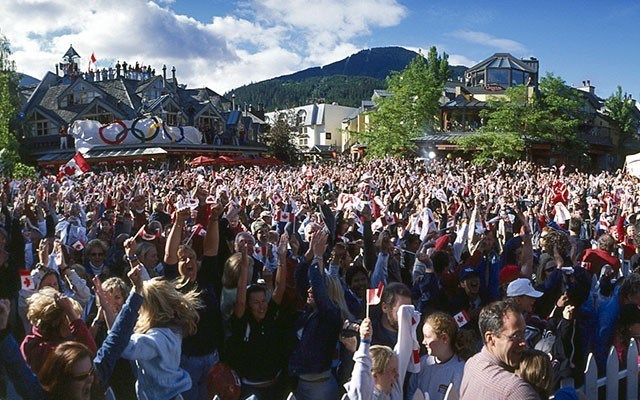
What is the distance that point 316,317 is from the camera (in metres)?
4.28

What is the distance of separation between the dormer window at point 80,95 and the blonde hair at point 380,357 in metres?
58.2

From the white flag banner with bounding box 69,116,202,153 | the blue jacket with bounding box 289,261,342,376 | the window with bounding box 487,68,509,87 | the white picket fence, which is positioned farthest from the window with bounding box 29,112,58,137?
the white picket fence

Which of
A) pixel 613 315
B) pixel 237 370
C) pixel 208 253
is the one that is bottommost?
pixel 237 370

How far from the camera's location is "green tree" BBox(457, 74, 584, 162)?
44938mm

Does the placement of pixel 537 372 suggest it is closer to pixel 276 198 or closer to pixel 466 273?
pixel 466 273

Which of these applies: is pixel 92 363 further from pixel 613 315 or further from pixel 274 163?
pixel 274 163

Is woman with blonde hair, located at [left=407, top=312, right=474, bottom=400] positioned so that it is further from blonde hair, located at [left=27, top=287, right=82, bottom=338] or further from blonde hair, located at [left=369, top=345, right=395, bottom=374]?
blonde hair, located at [left=27, top=287, right=82, bottom=338]

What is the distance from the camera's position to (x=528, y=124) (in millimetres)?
46281

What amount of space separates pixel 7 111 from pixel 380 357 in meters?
39.2

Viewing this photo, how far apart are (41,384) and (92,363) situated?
0.87 feet

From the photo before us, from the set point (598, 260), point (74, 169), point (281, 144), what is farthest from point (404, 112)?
point (598, 260)

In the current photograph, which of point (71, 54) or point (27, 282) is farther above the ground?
point (71, 54)

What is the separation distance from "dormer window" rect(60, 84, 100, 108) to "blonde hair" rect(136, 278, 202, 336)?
5765 centimetres

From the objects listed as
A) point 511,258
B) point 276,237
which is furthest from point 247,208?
point 511,258
